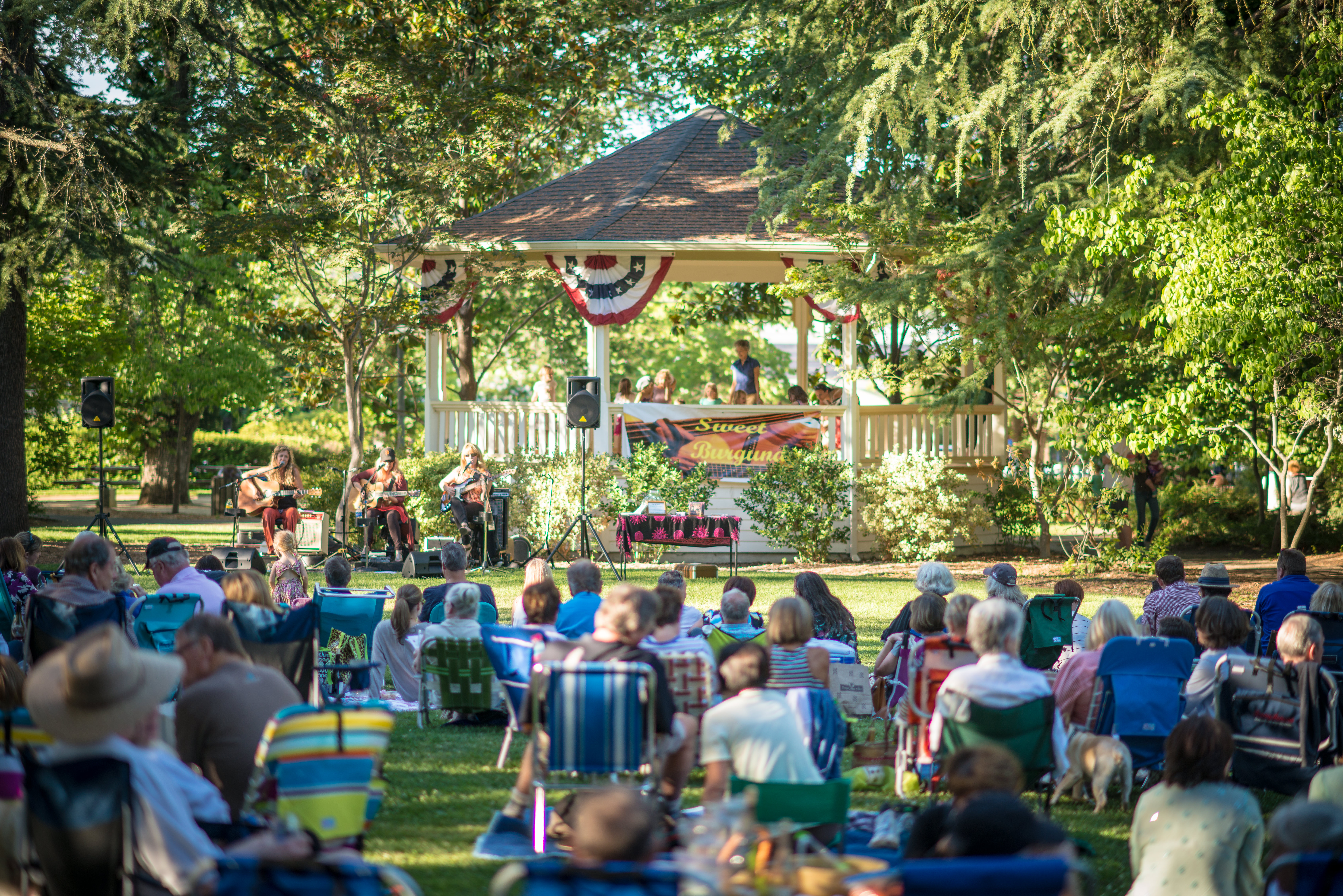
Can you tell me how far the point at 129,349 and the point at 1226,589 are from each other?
65.3 feet

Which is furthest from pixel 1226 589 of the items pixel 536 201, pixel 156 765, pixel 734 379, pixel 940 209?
pixel 536 201

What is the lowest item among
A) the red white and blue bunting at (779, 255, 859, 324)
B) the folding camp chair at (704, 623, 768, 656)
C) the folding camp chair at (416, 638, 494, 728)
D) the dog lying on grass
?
the dog lying on grass

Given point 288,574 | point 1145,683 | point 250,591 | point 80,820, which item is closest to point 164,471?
point 288,574

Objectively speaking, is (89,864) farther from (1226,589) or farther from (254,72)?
(254,72)

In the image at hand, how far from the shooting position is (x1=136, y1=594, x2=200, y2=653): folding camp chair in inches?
254

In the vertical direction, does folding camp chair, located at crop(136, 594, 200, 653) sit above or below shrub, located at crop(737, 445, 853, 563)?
below

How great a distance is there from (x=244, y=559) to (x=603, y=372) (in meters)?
5.85

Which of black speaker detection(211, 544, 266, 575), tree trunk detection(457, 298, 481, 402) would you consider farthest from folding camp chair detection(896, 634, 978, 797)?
tree trunk detection(457, 298, 481, 402)

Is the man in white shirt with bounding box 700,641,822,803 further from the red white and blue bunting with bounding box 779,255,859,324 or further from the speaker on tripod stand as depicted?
the red white and blue bunting with bounding box 779,255,859,324

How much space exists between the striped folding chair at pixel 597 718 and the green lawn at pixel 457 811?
1.64 feet

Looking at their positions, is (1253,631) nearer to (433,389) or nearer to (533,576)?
(533,576)

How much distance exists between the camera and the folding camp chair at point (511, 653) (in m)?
5.54

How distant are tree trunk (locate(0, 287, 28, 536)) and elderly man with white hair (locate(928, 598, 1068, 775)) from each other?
48.6 feet

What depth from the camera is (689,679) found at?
5.14 metres
